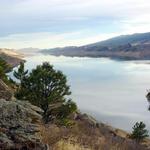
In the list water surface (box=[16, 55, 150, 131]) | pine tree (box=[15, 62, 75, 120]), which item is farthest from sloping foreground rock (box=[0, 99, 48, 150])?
water surface (box=[16, 55, 150, 131])

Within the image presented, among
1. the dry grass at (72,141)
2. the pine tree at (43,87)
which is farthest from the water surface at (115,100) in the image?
the dry grass at (72,141)

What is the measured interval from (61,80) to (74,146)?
843 inches

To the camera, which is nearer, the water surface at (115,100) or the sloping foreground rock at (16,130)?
the sloping foreground rock at (16,130)

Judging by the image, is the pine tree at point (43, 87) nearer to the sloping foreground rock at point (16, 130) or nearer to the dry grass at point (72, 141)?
the dry grass at point (72, 141)

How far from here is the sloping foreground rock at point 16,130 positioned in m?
6.01

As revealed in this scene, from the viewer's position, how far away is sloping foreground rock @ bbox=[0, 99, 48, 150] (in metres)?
6.01

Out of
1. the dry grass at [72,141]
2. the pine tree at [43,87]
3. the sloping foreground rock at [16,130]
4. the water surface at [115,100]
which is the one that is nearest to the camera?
the sloping foreground rock at [16,130]

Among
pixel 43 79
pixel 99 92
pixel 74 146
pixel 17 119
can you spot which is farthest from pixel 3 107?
pixel 99 92

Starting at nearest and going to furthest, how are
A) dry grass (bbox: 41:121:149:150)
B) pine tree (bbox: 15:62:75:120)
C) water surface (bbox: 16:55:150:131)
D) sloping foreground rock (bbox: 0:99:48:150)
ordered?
sloping foreground rock (bbox: 0:99:48:150), dry grass (bbox: 41:121:149:150), pine tree (bbox: 15:62:75:120), water surface (bbox: 16:55:150:131)

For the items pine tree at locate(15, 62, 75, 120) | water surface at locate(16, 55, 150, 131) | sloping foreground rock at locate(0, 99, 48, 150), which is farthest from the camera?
water surface at locate(16, 55, 150, 131)

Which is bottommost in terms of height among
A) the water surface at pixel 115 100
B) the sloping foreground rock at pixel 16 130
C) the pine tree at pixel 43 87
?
the water surface at pixel 115 100

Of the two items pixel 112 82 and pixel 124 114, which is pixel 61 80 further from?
pixel 112 82

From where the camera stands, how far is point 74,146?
7668 mm

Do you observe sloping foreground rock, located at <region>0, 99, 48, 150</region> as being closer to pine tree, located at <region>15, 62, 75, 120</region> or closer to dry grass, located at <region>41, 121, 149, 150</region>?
dry grass, located at <region>41, 121, 149, 150</region>
